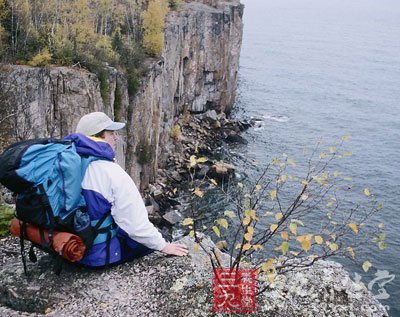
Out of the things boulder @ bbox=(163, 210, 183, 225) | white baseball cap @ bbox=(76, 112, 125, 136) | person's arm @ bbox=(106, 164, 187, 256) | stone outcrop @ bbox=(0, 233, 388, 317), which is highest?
white baseball cap @ bbox=(76, 112, 125, 136)

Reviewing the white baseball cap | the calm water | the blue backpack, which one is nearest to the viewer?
the blue backpack

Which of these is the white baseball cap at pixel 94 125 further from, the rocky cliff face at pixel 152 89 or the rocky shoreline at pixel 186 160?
the rocky shoreline at pixel 186 160

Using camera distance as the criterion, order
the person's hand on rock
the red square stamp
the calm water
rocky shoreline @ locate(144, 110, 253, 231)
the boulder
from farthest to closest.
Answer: the calm water, rocky shoreline @ locate(144, 110, 253, 231), the boulder, the person's hand on rock, the red square stamp

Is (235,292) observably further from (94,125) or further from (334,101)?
(334,101)

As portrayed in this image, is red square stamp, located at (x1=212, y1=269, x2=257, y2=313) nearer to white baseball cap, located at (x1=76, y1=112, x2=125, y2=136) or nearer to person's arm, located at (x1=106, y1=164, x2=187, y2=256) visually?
person's arm, located at (x1=106, y1=164, x2=187, y2=256)

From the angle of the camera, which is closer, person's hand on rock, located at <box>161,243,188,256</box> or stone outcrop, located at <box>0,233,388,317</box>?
stone outcrop, located at <box>0,233,388,317</box>

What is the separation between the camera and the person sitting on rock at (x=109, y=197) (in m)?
6.00

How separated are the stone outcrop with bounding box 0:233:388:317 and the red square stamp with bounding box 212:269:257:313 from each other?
22 centimetres

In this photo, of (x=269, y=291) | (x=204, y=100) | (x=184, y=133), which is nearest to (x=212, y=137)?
(x=184, y=133)

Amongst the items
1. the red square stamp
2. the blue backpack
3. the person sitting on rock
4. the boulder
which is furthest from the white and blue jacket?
the boulder

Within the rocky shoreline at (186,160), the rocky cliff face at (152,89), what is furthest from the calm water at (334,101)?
the rocky cliff face at (152,89)

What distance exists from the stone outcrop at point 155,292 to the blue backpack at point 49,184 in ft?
2.93

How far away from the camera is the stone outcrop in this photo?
6320 mm

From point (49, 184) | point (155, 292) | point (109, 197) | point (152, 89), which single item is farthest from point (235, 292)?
point (152, 89)
